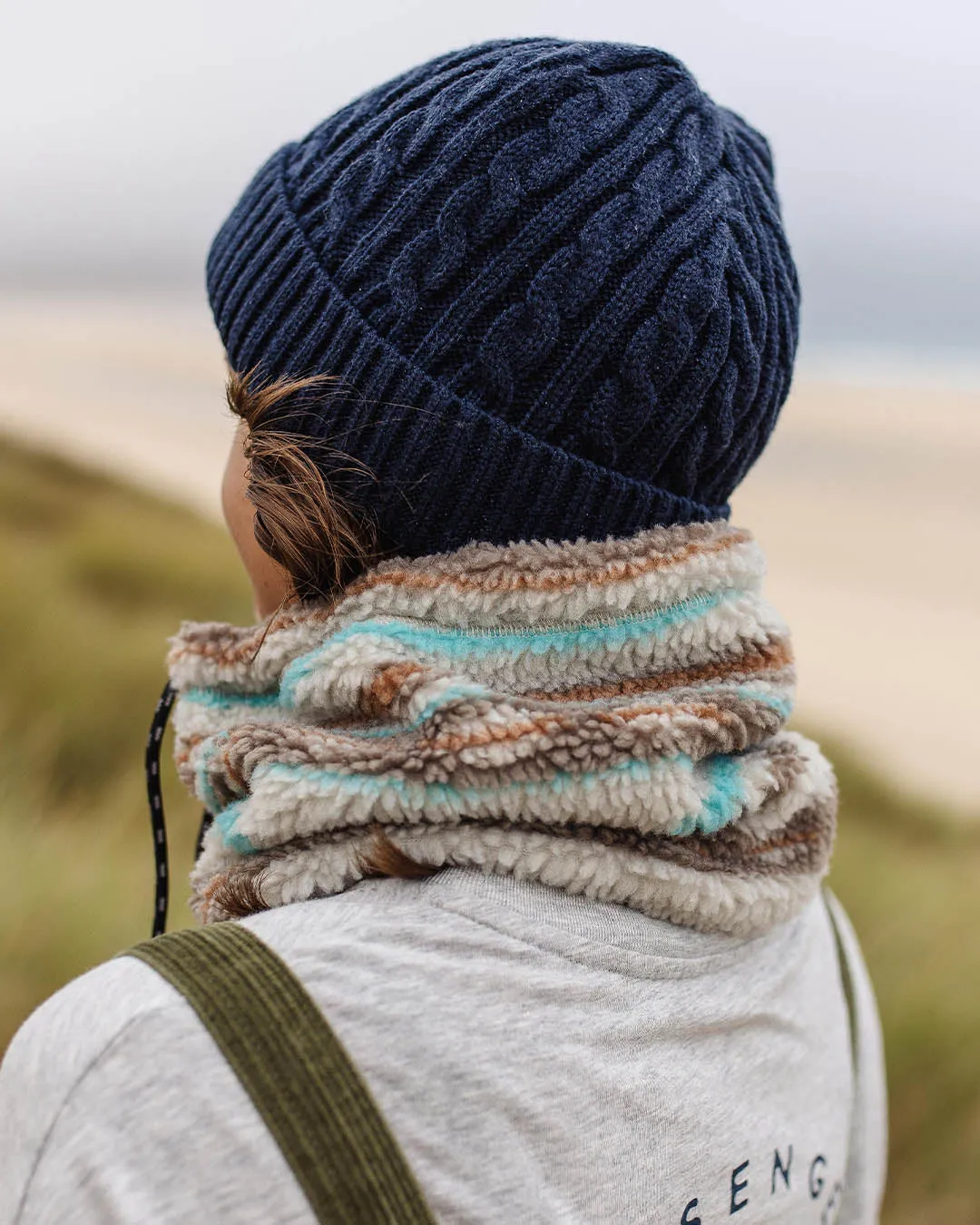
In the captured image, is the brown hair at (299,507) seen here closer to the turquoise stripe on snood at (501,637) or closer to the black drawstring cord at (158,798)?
the turquoise stripe on snood at (501,637)

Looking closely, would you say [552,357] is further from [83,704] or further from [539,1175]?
[83,704]

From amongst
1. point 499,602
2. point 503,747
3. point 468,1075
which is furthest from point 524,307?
point 468,1075

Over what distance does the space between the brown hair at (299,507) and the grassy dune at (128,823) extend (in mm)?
995

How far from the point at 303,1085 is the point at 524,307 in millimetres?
→ 520

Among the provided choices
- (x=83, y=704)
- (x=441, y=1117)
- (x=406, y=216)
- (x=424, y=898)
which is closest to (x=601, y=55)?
(x=406, y=216)

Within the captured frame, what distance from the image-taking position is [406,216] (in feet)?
2.43

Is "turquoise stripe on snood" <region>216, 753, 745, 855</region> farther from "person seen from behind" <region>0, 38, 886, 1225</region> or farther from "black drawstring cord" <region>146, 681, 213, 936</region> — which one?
"black drawstring cord" <region>146, 681, 213, 936</region>

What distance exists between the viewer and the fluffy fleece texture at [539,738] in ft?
2.11

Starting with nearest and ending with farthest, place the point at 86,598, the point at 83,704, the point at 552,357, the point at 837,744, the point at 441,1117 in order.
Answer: the point at 441,1117 < the point at 552,357 < the point at 83,704 < the point at 86,598 < the point at 837,744

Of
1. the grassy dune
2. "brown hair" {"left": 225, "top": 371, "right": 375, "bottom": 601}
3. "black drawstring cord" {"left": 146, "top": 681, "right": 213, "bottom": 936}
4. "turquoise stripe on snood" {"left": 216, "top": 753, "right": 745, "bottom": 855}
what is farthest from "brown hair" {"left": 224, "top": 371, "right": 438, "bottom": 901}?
the grassy dune

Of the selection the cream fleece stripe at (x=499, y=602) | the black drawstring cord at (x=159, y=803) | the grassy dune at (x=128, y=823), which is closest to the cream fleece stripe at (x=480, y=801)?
the cream fleece stripe at (x=499, y=602)

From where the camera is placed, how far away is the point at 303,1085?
54 centimetres

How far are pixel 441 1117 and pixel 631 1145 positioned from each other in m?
0.15

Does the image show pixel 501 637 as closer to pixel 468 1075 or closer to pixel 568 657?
pixel 568 657
